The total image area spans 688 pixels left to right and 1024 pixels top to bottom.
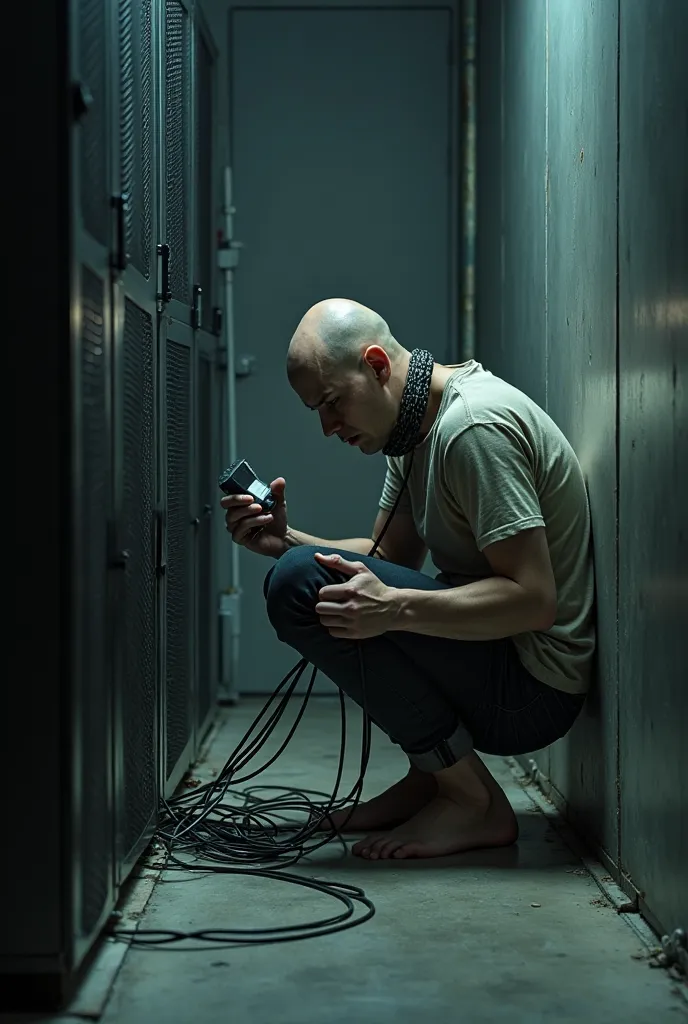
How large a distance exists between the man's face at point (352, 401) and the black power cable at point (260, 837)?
5.4 inches

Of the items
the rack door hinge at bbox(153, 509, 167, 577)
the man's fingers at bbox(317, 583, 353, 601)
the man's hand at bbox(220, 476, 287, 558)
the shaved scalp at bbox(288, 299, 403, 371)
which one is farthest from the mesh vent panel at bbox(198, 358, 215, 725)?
the man's fingers at bbox(317, 583, 353, 601)

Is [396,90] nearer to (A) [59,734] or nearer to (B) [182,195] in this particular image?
(B) [182,195]

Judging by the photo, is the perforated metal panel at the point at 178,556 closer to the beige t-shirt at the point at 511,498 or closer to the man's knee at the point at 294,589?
the man's knee at the point at 294,589

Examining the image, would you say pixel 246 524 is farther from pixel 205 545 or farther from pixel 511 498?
pixel 205 545

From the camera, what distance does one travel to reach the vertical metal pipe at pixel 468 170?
3.79 meters

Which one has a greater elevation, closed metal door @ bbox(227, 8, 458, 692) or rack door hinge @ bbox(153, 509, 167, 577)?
closed metal door @ bbox(227, 8, 458, 692)

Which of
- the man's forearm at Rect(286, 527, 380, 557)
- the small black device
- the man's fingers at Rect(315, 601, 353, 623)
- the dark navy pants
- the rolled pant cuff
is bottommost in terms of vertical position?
the rolled pant cuff

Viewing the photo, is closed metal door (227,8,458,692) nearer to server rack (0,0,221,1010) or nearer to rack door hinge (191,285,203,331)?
rack door hinge (191,285,203,331)

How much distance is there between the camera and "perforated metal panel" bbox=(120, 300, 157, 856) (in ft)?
6.17

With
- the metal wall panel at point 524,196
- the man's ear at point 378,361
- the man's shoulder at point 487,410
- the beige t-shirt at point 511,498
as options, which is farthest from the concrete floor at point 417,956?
the metal wall panel at point 524,196

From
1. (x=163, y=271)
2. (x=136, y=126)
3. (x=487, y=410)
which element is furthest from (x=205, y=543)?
(x=136, y=126)

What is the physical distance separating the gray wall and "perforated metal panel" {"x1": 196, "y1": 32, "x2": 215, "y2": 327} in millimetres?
805

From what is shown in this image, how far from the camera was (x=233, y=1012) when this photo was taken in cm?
151

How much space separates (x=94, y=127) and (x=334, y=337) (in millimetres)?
687
